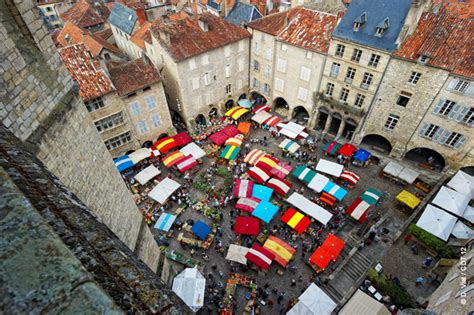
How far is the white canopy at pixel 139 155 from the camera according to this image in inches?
1054

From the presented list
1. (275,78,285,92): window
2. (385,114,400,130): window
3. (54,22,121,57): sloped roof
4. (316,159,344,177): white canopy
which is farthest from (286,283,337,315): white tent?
(54,22,121,57): sloped roof

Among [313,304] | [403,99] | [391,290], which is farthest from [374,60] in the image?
[313,304]

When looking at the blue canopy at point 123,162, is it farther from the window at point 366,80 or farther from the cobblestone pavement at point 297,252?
the window at point 366,80

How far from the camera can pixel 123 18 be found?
36.1m

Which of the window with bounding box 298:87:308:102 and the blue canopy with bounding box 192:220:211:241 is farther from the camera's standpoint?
the window with bounding box 298:87:308:102

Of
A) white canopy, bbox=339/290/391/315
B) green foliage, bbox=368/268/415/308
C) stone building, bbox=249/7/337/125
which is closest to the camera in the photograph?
white canopy, bbox=339/290/391/315

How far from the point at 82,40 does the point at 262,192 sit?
1156 inches

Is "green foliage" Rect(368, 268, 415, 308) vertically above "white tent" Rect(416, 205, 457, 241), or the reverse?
"white tent" Rect(416, 205, 457, 241)

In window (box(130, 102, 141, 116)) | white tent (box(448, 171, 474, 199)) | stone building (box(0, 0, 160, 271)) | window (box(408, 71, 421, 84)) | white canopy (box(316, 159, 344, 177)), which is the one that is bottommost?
white canopy (box(316, 159, 344, 177))

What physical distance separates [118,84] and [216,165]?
462 inches

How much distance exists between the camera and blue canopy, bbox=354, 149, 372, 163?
26.3 m

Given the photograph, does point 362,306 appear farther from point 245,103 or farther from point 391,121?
point 245,103

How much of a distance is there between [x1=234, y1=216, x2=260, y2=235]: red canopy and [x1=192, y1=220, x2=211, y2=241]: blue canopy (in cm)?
226

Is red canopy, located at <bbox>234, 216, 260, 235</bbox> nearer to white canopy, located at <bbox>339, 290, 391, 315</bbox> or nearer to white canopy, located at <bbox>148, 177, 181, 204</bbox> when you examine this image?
white canopy, located at <bbox>148, 177, 181, 204</bbox>
